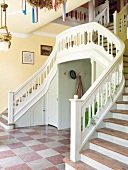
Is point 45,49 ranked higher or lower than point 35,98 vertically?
higher

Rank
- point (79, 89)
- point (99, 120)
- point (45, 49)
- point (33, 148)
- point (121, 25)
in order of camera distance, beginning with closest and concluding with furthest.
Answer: point (99, 120) < point (33, 148) < point (121, 25) < point (79, 89) < point (45, 49)

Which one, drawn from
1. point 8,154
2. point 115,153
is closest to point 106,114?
point 115,153

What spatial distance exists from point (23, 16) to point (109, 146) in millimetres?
4981

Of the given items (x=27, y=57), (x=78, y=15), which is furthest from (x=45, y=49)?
(x=78, y=15)

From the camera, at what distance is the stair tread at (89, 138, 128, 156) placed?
2659 millimetres

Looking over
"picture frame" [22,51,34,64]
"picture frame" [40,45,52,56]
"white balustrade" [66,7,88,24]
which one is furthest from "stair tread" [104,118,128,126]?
"white balustrade" [66,7,88,24]

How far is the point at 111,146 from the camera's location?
2.87 meters

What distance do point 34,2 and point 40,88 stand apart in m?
3.76

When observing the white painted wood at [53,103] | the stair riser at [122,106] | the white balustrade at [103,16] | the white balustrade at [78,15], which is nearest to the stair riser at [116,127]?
the stair riser at [122,106]

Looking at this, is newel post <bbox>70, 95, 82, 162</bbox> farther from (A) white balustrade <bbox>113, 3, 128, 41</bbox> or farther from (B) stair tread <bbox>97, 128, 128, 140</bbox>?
(A) white balustrade <bbox>113, 3, 128, 41</bbox>

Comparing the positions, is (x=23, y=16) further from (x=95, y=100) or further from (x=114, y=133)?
(x=114, y=133)

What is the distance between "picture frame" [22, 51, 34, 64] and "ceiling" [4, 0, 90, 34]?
0.87 meters

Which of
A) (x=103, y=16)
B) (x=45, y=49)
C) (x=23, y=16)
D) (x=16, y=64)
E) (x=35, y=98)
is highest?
(x=103, y=16)

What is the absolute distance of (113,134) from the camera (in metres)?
3.04
